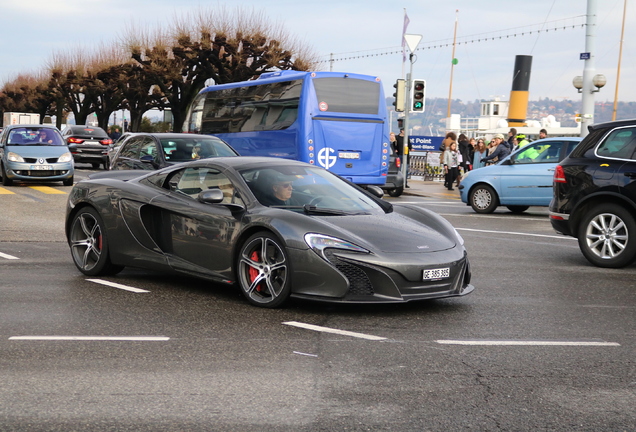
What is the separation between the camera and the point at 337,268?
264 inches

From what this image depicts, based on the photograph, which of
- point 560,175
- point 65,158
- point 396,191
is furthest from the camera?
point 396,191

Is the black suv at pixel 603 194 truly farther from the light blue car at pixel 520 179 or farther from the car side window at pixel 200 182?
the light blue car at pixel 520 179

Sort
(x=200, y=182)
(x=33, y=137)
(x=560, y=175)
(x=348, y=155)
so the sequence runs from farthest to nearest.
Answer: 1. (x=33, y=137)
2. (x=348, y=155)
3. (x=560, y=175)
4. (x=200, y=182)

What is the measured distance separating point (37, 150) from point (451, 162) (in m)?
12.8

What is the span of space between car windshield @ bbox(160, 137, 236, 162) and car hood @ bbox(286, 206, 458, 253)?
27.5 feet

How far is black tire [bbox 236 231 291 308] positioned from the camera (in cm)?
699

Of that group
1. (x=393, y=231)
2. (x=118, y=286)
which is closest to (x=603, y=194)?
(x=393, y=231)

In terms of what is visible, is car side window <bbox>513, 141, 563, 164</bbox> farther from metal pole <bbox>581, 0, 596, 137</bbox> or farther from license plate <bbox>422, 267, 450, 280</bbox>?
license plate <bbox>422, 267, 450, 280</bbox>

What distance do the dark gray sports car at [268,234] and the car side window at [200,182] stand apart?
0.04 feet

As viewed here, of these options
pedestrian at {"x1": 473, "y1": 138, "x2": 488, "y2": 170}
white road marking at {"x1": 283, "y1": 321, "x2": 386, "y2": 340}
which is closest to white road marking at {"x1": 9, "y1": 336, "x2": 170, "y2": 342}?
white road marking at {"x1": 283, "y1": 321, "x2": 386, "y2": 340}

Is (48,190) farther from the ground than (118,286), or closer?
closer

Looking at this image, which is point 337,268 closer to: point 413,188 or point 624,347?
point 624,347

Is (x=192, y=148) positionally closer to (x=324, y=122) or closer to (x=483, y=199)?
(x=483, y=199)

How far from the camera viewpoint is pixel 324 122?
72.9 feet
